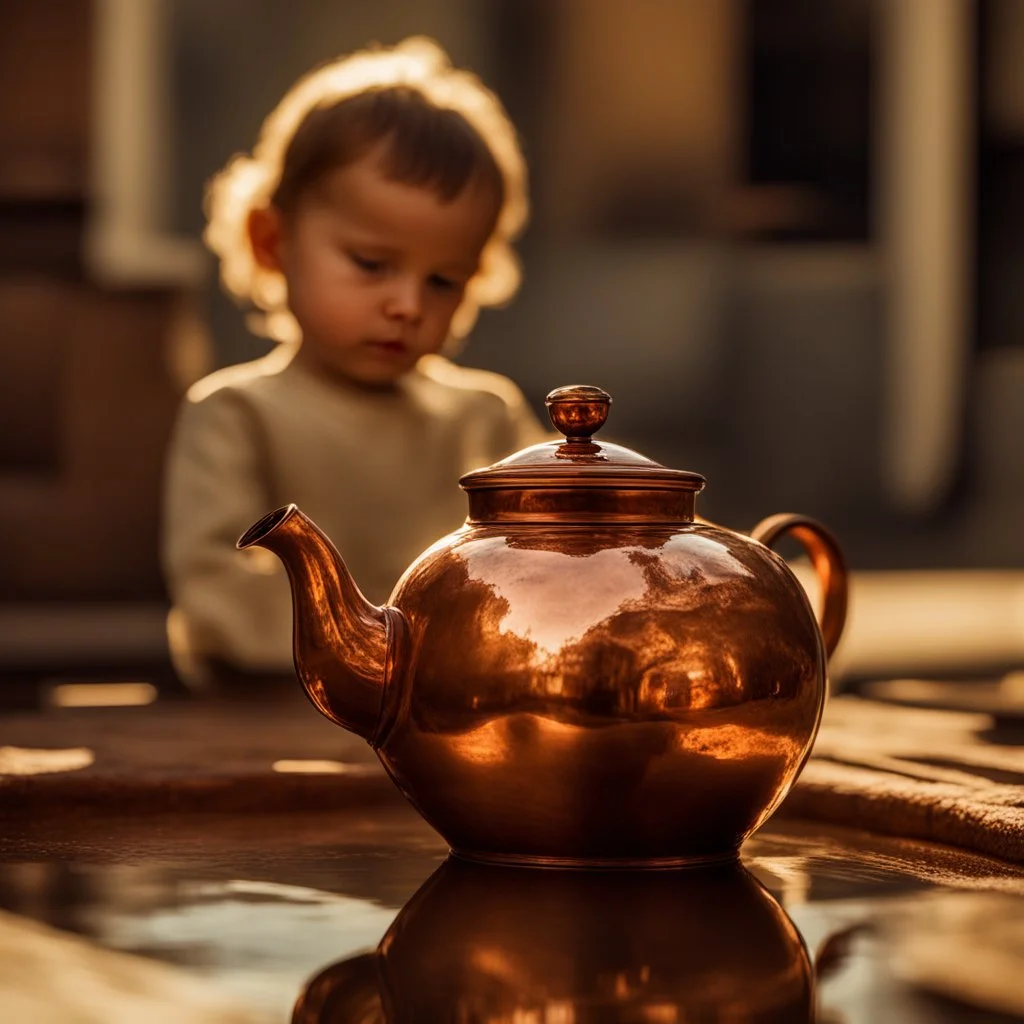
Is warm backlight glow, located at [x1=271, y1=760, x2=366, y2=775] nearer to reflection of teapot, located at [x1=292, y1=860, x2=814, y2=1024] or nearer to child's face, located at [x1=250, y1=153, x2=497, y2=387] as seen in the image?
reflection of teapot, located at [x1=292, y1=860, x2=814, y2=1024]

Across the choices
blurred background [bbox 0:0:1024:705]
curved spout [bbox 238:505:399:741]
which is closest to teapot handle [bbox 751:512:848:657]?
curved spout [bbox 238:505:399:741]

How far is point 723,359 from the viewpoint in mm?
3732

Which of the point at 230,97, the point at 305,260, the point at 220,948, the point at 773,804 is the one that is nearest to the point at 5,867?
the point at 220,948

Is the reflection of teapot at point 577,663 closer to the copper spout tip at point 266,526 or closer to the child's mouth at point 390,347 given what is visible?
the copper spout tip at point 266,526

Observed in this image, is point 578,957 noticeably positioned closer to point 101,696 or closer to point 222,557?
point 222,557

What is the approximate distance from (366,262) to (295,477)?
0.58 feet

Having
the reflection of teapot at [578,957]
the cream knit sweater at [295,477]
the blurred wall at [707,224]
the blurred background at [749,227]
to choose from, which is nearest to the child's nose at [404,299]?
the cream knit sweater at [295,477]

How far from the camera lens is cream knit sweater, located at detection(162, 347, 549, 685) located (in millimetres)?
1162

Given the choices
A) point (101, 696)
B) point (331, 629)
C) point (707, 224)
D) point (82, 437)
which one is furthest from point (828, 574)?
point (707, 224)

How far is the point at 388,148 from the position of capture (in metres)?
1.20

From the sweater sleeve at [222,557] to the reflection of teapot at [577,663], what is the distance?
63 centimetres

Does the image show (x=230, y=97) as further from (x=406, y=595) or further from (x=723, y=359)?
(x=406, y=595)

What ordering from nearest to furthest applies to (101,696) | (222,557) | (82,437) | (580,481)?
(580,481) → (222,557) → (101,696) → (82,437)

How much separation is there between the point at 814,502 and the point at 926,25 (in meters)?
1.12
